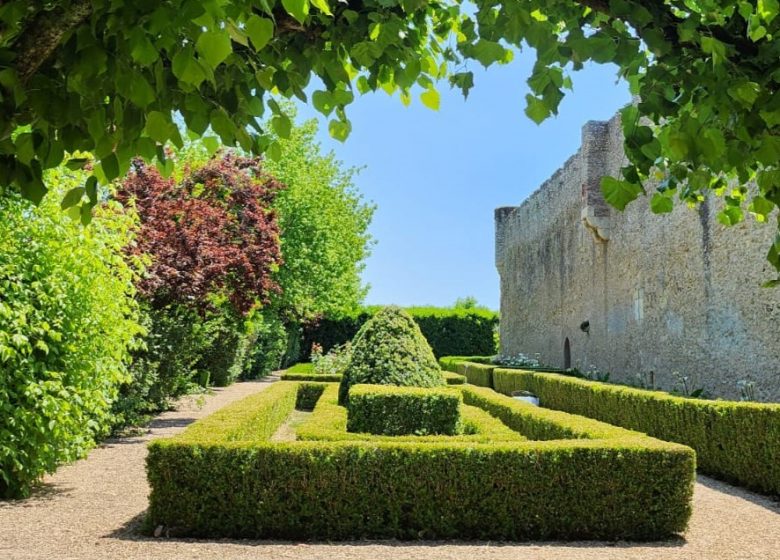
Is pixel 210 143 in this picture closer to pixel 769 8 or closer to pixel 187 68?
pixel 187 68

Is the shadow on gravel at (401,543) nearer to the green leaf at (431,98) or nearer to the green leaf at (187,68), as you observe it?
the green leaf at (431,98)

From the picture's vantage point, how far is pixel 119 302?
24.6 ft

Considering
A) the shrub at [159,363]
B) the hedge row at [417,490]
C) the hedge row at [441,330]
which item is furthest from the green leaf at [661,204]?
the hedge row at [441,330]

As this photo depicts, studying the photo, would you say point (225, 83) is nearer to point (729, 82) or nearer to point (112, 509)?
point (729, 82)

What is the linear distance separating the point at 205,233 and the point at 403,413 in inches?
215

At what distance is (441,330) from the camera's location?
3303 cm

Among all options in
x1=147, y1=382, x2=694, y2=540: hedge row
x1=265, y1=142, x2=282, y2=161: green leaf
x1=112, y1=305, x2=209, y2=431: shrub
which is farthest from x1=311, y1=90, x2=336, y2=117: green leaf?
x1=112, y1=305, x2=209, y2=431: shrub

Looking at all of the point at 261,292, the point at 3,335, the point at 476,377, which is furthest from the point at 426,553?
the point at 476,377

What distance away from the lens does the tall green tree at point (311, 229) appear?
22.7m

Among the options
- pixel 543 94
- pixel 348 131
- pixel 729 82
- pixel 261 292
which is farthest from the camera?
pixel 261 292

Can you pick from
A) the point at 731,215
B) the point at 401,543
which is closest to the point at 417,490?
the point at 401,543

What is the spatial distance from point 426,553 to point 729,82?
13.1 ft

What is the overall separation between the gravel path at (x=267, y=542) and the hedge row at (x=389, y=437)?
1267 millimetres

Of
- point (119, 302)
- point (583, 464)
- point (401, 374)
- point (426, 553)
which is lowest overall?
point (426, 553)
